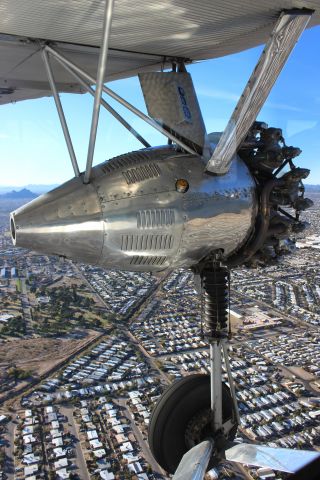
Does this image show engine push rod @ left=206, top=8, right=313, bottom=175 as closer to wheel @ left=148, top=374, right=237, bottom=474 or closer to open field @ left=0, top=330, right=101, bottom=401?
wheel @ left=148, top=374, right=237, bottom=474

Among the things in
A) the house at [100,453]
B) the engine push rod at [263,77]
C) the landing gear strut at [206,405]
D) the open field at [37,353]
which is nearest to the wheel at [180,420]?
the landing gear strut at [206,405]

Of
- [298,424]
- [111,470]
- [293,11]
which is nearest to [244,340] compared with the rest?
[298,424]

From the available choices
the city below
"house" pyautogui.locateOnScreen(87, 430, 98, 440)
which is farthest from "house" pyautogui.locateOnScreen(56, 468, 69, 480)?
"house" pyautogui.locateOnScreen(87, 430, 98, 440)

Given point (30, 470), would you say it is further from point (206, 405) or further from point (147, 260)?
point (147, 260)

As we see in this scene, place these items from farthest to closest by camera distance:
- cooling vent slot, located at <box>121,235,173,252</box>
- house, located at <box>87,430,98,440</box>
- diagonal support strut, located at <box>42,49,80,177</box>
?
house, located at <box>87,430,98,440</box>, diagonal support strut, located at <box>42,49,80,177</box>, cooling vent slot, located at <box>121,235,173,252</box>

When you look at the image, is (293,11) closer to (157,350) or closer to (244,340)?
(157,350)
